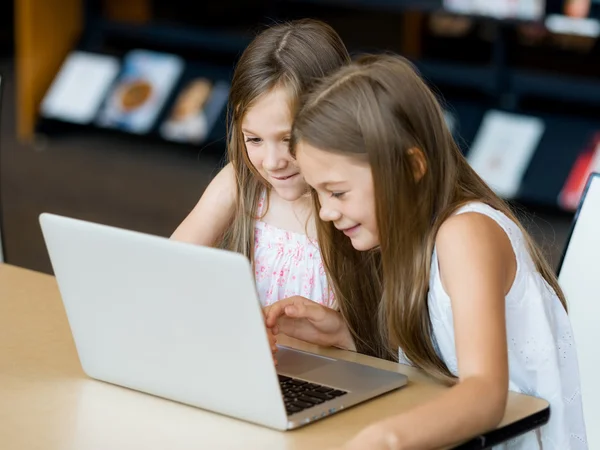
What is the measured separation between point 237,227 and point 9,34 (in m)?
6.51

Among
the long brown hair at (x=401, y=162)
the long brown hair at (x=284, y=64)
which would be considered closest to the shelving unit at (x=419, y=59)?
the long brown hair at (x=284, y=64)

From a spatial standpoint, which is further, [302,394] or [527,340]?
[527,340]

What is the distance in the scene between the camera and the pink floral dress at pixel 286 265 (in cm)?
199

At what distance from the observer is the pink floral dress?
199 cm

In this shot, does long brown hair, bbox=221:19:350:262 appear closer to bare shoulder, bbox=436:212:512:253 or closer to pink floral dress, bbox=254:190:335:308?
pink floral dress, bbox=254:190:335:308

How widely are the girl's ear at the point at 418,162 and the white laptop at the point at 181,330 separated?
262 millimetres

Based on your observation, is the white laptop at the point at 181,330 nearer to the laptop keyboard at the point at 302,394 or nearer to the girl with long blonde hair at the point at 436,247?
the laptop keyboard at the point at 302,394

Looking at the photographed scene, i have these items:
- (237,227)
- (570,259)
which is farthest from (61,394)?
(570,259)

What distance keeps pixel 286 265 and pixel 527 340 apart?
0.56m

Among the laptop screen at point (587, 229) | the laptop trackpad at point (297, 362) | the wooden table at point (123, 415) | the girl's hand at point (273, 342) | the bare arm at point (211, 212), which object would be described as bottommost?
the wooden table at point (123, 415)

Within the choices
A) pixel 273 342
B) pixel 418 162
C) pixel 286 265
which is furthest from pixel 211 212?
pixel 418 162

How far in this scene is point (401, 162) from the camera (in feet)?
4.73

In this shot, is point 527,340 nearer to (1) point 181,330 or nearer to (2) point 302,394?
(2) point 302,394

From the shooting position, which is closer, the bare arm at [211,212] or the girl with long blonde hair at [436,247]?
the girl with long blonde hair at [436,247]
